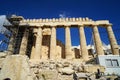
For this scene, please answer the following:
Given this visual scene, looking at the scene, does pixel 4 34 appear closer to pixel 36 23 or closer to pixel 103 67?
pixel 36 23

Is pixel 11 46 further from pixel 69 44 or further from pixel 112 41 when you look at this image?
pixel 112 41

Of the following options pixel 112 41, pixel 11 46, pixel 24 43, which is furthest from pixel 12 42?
pixel 112 41

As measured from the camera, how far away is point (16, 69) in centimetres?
1277

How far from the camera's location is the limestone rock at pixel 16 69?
12.4 metres

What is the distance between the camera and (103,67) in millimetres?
17953

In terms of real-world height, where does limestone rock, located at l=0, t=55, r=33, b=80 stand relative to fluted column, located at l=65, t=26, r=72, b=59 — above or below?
below

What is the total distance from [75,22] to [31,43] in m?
12.1

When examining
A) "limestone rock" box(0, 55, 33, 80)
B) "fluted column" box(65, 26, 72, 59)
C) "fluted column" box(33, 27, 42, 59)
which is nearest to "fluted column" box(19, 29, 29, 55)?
"fluted column" box(33, 27, 42, 59)

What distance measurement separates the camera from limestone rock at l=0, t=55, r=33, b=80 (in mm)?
12438

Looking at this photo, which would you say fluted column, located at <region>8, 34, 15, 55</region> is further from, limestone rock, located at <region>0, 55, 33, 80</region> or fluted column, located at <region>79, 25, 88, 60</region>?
limestone rock, located at <region>0, 55, 33, 80</region>

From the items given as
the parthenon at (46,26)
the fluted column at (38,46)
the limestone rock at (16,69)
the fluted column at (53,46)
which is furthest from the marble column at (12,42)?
the limestone rock at (16,69)

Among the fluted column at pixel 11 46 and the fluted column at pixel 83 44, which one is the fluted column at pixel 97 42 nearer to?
the fluted column at pixel 83 44

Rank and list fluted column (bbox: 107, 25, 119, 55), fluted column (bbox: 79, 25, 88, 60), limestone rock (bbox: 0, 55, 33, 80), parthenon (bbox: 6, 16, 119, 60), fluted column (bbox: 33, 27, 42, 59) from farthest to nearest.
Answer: parthenon (bbox: 6, 16, 119, 60), fluted column (bbox: 33, 27, 42, 59), fluted column (bbox: 79, 25, 88, 60), fluted column (bbox: 107, 25, 119, 55), limestone rock (bbox: 0, 55, 33, 80)

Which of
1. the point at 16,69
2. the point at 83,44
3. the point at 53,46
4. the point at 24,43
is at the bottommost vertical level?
the point at 16,69
